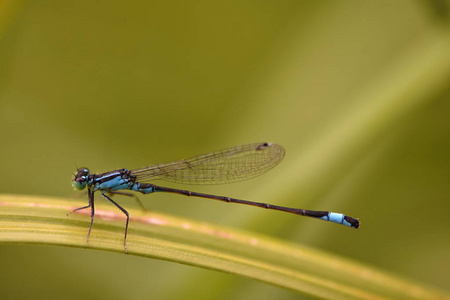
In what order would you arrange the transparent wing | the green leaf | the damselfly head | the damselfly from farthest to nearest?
1. the transparent wing
2. the damselfly
3. the damselfly head
4. the green leaf

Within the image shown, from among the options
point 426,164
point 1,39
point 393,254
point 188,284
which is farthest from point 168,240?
point 426,164

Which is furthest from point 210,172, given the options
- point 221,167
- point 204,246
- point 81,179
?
point 204,246

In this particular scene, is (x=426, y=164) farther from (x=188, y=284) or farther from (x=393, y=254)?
(x=188, y=284)

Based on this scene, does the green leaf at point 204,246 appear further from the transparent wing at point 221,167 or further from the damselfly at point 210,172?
the transparent wing at point 221,167

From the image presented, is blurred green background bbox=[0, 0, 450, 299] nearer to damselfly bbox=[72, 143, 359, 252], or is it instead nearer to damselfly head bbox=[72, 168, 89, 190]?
damselfly bbox=[72, 143, 359, 252]

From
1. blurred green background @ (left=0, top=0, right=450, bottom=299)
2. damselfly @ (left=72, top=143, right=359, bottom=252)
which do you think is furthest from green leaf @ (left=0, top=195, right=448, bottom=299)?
damselfly @ (left=72, top=143, right=359, bottom=252)

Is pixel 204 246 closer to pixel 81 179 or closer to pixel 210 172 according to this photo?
pixel 81 179
